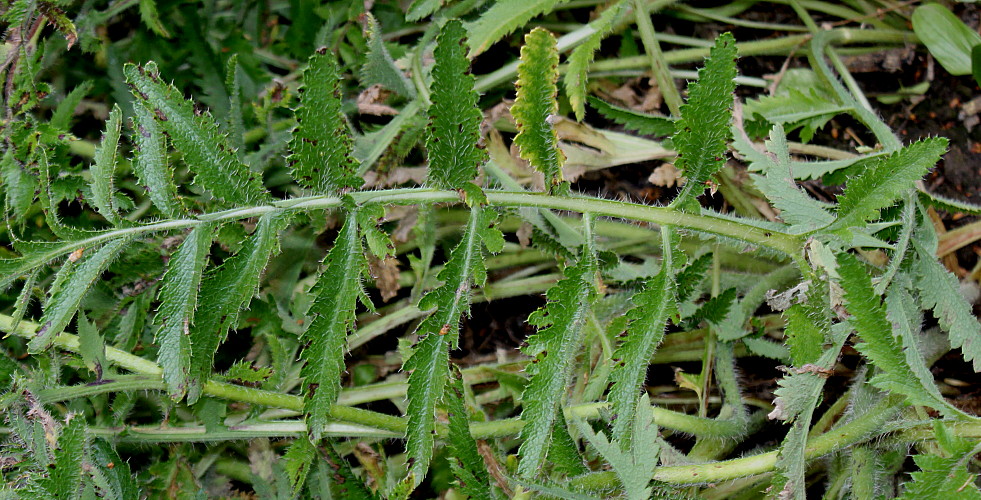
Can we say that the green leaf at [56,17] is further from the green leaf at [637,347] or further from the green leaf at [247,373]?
the green leaf at [637,347]

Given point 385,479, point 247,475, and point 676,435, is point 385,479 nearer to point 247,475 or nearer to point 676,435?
point 247,475

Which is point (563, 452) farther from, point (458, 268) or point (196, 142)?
point (196, 142)

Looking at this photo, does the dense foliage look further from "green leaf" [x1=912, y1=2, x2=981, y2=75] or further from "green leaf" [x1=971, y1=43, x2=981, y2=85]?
"green leaf" [x1=971, y1=43, x2=981, y2=85]

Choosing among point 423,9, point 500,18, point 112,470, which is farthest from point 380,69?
point 112,470

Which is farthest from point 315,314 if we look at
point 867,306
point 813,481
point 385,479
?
point 813,481

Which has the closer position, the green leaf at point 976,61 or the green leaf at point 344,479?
the green leaf at point 344,479

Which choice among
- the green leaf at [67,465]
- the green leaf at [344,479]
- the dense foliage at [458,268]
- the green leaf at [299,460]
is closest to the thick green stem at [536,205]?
the dense foliage at [458,268]
